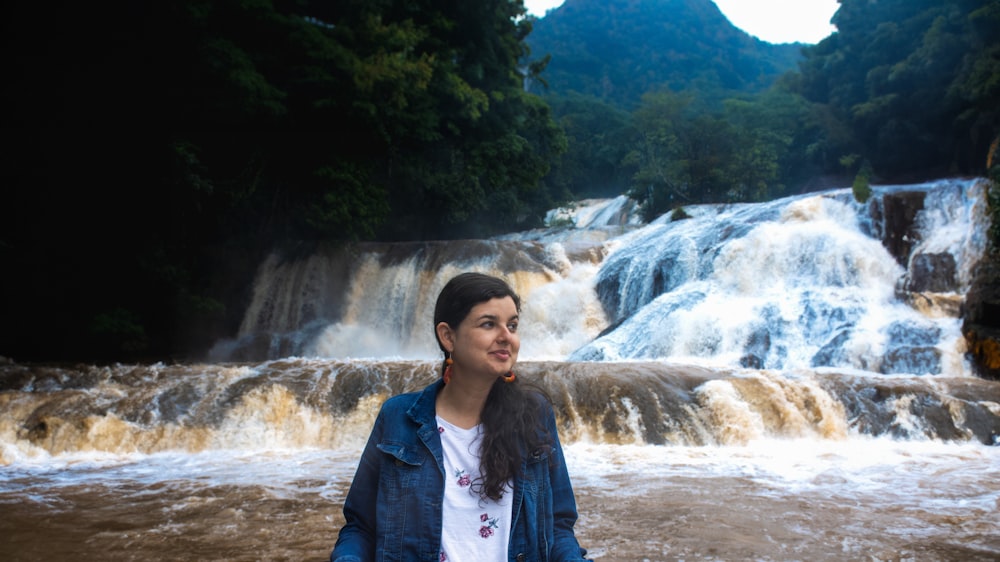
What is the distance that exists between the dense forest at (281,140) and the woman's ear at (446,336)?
10.2 m

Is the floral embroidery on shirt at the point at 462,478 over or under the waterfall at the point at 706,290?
under

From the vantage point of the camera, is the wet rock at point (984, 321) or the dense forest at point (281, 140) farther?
the dense forest at point (281, 140)

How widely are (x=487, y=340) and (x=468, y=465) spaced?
0.29 meters

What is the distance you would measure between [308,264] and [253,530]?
38.6 feet

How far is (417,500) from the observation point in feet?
5.70

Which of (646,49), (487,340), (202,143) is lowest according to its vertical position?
(487,340)

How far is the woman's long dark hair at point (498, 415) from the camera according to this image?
1.77 meters

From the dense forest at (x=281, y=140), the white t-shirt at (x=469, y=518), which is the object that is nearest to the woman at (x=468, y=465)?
the white t-shirt at (x=469, y=518)

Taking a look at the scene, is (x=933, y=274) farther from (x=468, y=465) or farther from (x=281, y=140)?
(x=468, y=465)

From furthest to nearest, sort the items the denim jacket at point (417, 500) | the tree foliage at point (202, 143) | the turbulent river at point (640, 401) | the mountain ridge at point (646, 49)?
the mountain ridge at point (646, 49)
the tree foliage at point (202, 143)
the turbulent river at point (640, 401)
the denim jacket at point (417, 500)

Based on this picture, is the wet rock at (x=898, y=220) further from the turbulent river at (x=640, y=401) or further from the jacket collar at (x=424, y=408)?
the jacket collar at (x=424, y=408)

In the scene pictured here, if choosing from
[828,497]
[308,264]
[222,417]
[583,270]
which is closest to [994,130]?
[583,270]

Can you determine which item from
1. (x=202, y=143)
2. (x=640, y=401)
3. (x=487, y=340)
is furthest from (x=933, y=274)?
(x=487, y=340)

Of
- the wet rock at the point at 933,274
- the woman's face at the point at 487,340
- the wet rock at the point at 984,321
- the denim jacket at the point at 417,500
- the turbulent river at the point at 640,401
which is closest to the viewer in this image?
the denim jacket at the point at 417,500
